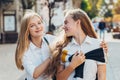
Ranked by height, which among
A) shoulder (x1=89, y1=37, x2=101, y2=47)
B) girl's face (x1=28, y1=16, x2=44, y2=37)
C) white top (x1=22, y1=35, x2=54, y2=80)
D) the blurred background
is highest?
girl's face (x1=28, y1=16, x2=44, y2=37)

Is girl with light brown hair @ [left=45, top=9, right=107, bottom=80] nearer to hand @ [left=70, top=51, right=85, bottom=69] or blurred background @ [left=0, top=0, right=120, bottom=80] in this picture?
hand @ [left=70, top=51, right=85, bottom=69]

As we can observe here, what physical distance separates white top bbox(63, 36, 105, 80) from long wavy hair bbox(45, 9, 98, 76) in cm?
5

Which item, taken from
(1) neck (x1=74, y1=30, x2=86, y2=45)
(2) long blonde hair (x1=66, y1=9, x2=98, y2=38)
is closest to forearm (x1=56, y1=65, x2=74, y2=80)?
(1) neck (x1=74, y1=30, x2=86, y2=45)

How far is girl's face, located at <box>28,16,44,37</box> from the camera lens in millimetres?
3621

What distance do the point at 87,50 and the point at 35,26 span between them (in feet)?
1.58

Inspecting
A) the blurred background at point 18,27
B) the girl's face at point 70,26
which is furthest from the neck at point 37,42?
the blurred background at point 18,27

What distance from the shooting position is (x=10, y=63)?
16891 mm

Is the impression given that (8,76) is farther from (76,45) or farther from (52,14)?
(76,45)

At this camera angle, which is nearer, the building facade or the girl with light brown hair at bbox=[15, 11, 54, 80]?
the girl with light brown hair at bbox=[15, 11, 54, 80]

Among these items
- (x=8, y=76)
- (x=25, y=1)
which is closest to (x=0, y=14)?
(x=25, y=1)

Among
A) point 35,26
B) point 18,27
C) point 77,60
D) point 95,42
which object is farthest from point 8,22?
point 77,60

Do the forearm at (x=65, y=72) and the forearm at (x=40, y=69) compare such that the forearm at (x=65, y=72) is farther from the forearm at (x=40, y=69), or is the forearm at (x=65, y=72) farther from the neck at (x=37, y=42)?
the neck at (x=37, y=42)

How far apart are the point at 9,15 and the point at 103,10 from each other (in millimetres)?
73262

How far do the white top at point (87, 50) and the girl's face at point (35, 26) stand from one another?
0.27 metres
